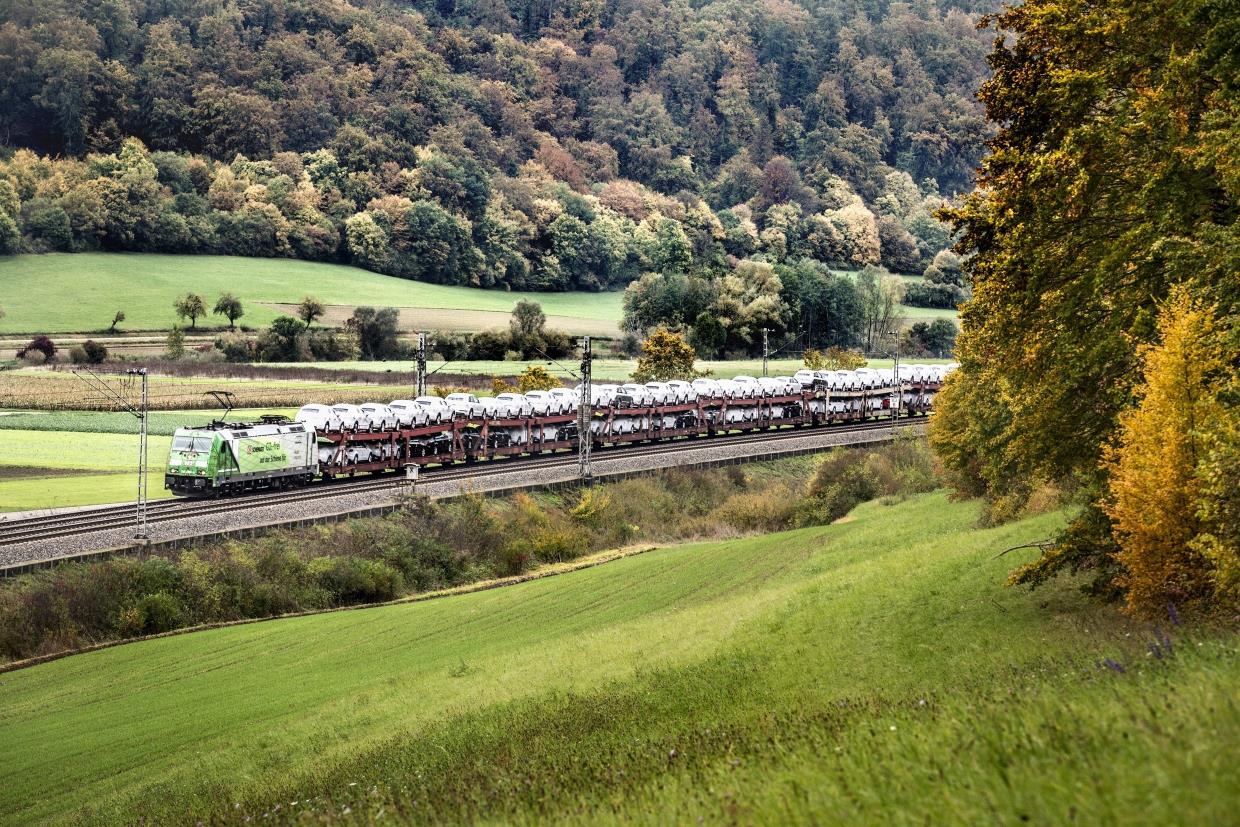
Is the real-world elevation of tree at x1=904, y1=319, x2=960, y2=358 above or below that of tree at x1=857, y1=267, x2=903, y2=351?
below

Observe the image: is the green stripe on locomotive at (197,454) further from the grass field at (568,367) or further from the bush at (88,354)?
the bush at (88,354)

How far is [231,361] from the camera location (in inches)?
4240

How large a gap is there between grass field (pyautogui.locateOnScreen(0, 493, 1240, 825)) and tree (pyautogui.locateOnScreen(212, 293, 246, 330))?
87720mm

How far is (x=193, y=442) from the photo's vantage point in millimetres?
55312

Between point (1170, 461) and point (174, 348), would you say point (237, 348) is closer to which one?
point (174, 348)

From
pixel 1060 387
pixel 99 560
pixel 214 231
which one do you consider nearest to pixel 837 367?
pixel 214 231

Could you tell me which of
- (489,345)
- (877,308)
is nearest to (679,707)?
(489,345)

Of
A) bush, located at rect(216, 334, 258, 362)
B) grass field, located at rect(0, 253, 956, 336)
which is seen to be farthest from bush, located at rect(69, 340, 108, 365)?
grass field, located at rect(0, 253, 956, 336)

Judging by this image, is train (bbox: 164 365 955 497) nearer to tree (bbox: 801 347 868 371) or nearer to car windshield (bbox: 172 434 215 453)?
car windshield (bbox: 172 434 215 453)

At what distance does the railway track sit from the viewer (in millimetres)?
45969

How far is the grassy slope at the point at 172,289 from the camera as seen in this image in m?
122

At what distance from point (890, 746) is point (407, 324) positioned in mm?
129805

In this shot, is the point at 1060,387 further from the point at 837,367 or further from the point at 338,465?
the point at 837,367

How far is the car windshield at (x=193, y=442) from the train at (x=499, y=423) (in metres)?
0.06
